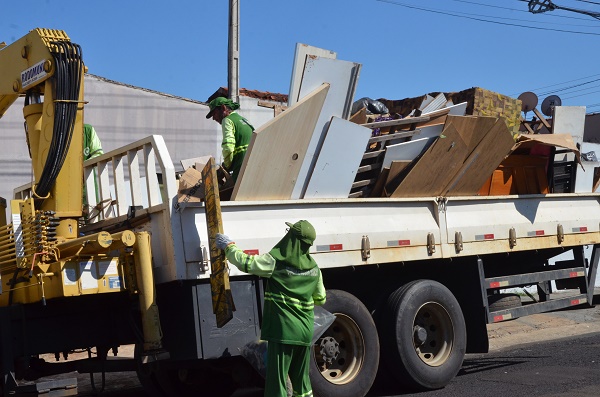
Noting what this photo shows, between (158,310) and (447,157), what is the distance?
351cm

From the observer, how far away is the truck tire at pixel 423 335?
8078mm

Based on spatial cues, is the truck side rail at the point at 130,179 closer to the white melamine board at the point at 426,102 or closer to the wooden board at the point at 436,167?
the wooden board at the point at 436,167

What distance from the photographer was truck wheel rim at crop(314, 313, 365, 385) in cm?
762

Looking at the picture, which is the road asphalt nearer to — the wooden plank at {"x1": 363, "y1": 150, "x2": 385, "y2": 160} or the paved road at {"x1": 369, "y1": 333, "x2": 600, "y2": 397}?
the paved road at {"x1": 369, "y1": 333, "x2": 600, "y2": 397}

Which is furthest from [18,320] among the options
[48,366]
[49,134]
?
[49,134]

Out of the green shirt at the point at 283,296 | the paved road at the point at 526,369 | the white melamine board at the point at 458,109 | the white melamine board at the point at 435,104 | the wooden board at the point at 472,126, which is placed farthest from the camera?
the white melamine board at the point at 435,104

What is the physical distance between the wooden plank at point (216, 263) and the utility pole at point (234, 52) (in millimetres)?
6171

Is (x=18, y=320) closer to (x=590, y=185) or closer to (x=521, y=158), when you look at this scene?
(x=521, y=158)

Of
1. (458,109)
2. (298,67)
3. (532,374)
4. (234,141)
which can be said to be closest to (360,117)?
(458,109)

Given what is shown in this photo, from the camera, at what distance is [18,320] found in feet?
21.6

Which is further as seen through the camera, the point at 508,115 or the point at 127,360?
the point at 508,115

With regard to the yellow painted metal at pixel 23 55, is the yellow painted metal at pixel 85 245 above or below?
below

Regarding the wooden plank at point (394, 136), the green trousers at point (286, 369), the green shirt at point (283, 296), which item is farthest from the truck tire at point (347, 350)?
the wooden plank at point (394, 136)

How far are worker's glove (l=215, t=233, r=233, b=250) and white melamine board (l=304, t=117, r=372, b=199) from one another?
1386 millimetres
